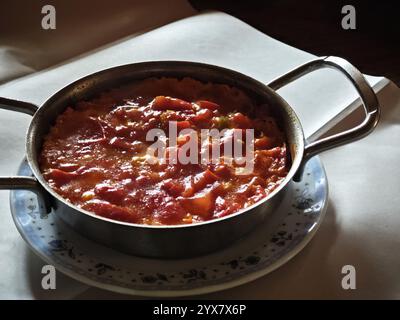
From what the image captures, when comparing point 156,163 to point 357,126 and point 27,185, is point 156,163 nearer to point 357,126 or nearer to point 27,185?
point 27,185

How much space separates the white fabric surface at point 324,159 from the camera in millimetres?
1010

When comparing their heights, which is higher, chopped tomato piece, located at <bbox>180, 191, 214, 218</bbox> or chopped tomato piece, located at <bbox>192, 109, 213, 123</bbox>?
chopped tomato piece, located at <bbox>192, 109, 213, 123</bbox>

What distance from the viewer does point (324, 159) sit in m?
1.33

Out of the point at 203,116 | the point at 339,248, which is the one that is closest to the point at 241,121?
the point at 203,116

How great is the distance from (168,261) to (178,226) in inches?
3.5

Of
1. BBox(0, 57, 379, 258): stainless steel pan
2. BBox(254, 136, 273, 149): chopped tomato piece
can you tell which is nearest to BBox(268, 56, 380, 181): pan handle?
BBox(0, 57, 379, 258): stainless steel pan

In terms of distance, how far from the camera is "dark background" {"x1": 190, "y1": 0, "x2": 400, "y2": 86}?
2229mm

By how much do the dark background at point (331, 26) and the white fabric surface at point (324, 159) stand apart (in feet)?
1.55

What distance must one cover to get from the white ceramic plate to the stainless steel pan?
0.02 metres

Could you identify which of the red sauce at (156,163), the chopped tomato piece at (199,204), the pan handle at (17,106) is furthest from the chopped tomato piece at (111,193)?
the pan handle at (17,106)

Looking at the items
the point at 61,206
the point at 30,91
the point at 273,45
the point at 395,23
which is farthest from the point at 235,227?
the point at 395,23

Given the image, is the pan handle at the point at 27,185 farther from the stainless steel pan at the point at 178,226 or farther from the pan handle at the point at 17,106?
the pan handle at the point at 17,106

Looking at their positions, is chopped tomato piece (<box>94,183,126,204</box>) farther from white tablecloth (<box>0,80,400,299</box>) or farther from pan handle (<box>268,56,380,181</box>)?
pan handle (<box>268,56,380,181</box>)
